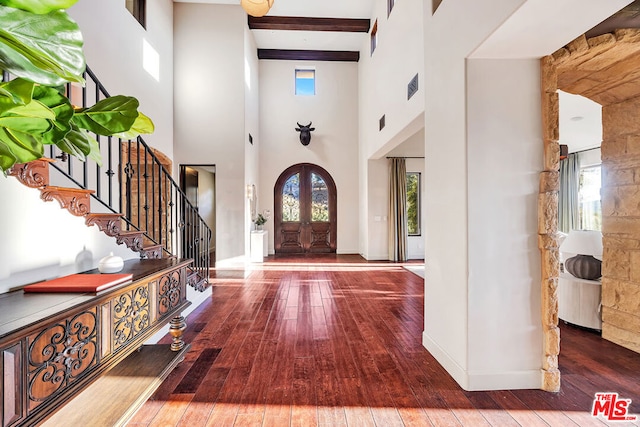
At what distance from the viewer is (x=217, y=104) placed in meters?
7.11

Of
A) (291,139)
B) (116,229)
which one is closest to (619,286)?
(116,229)

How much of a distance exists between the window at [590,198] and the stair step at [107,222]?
1027 centimetres

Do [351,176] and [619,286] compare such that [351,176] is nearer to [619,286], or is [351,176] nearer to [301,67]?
[301,67]

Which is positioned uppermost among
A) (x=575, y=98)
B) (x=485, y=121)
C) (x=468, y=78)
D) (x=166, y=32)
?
(x=166, y=32)

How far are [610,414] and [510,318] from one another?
749mm

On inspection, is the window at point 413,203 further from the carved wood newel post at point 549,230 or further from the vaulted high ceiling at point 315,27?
the carved wood newel post at point 549,230

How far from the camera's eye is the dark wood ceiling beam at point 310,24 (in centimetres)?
763

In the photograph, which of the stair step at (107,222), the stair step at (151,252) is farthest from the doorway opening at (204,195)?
the stair step at (107,222)

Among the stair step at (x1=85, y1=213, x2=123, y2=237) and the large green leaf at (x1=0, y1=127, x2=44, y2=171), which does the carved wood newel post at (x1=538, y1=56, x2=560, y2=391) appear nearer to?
the large green leaf at (x1=0, y1=127, x2=44, y2=171)

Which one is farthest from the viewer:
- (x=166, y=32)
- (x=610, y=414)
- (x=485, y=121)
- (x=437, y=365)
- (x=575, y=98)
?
(x=166, y=32)

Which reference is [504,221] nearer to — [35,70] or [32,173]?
[35,70]

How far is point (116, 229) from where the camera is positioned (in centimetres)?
227

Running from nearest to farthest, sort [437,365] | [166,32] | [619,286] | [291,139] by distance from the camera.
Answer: [437,365], [619,286], [166,32], [291,139]

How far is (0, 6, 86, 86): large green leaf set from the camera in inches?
21.3
